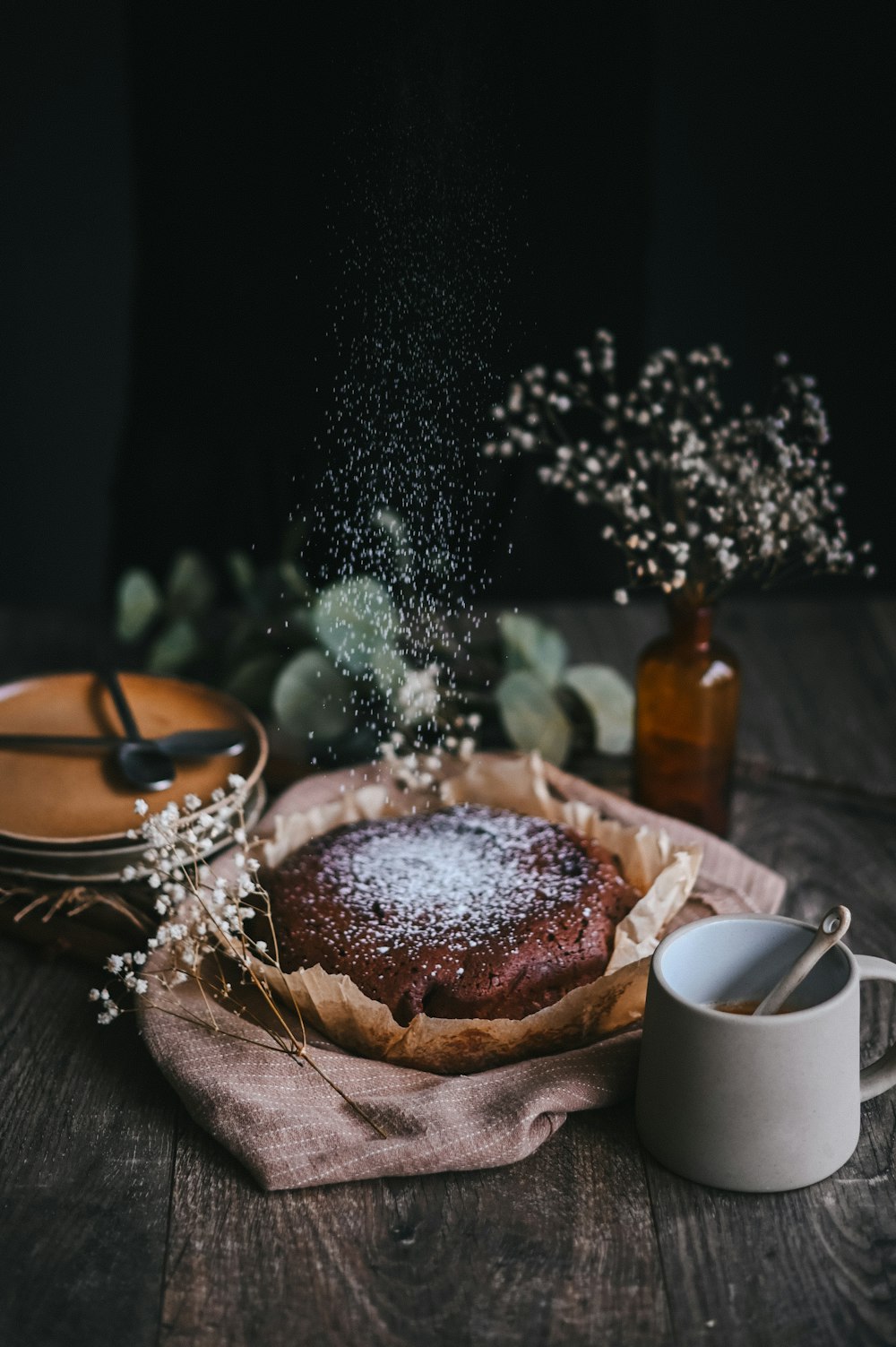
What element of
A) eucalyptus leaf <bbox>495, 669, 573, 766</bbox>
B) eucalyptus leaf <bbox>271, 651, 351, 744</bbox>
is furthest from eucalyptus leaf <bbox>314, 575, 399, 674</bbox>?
eucalyptus leaf <bbox>495, 669, 573, 766</bbox>

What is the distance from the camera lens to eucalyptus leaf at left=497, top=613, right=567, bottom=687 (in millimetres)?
1438

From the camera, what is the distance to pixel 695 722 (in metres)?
1.24

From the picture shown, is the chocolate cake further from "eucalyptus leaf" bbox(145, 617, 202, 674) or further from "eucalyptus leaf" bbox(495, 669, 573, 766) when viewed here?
"eucalyptus leaf" bbox(145, 617, 202, 674)

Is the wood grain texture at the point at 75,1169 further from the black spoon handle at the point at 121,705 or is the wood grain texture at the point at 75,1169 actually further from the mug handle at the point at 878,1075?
the mug handle at the point at 878,1075

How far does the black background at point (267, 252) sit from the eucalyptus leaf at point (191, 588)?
26 centimetres

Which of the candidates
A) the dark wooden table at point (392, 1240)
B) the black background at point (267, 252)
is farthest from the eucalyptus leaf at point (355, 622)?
the dark wooden table at point (392, 1240)

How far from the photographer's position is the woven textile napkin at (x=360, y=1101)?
34.5 inches

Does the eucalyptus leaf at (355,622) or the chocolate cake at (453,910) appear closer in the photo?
the chocolate cake at (453,910)

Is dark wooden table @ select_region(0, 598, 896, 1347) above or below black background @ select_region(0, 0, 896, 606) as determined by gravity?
below

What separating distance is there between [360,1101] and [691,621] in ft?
1.73

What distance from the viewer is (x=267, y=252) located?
1.66 metres

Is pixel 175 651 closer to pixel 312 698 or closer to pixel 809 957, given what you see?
pixel 312 698

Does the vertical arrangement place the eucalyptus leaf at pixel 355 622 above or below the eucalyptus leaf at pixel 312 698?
above

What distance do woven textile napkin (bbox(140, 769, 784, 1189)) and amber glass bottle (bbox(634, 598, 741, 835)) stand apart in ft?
1.13
